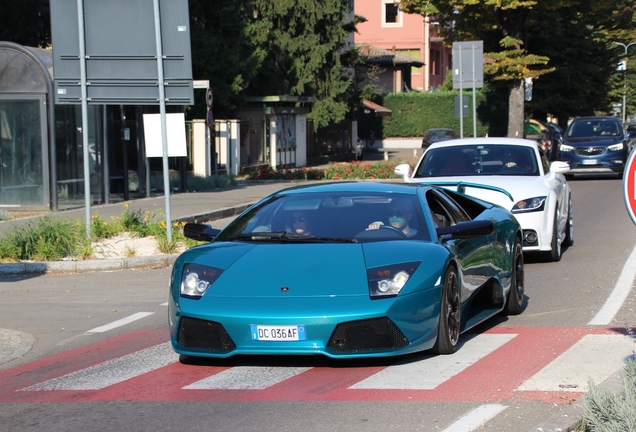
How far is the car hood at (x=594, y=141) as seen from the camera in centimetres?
3097

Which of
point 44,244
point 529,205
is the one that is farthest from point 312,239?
point 44,244

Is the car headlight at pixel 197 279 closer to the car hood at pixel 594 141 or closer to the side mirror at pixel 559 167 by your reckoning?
the side mirror at pixel 559 167

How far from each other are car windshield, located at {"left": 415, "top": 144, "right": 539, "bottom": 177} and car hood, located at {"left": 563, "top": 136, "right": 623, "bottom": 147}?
60.4 ft

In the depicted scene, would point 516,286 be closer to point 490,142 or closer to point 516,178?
point 516,178

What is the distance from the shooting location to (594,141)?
31.1 metres

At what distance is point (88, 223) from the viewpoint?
48.7 ft

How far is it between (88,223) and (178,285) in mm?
8406

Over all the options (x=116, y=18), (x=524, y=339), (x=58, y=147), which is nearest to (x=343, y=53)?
(x=58, y=147)

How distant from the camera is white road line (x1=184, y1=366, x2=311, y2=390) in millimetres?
6277

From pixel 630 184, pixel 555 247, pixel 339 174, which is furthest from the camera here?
pixel 339 174

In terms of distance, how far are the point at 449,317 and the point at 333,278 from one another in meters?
1.00

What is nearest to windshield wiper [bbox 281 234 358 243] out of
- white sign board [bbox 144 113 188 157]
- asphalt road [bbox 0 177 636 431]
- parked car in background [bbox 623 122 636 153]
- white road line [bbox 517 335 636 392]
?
asphalt road [bbox 0 177 636 431]

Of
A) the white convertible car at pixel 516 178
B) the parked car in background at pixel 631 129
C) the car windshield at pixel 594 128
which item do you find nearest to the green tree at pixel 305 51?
the parked car in background at pixel 631 129

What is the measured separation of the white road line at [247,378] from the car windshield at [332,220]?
1020 millimetres
